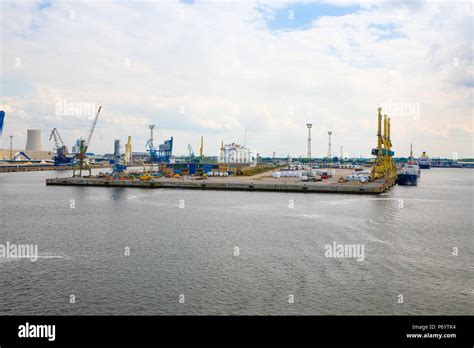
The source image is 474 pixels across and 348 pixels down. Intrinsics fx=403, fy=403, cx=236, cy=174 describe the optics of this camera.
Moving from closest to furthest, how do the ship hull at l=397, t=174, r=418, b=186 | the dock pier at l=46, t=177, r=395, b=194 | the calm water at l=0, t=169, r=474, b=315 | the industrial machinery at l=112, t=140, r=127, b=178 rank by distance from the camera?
the calm water at l=0, t=169, r=474, b=315 → the dock pier at l=46, t=177, r=395, b=194 → the industrial machinery at l=112, t=140, r=127, b=178 → the ship hull at l=397, t=174, r=418, b=186

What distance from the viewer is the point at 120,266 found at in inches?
1082

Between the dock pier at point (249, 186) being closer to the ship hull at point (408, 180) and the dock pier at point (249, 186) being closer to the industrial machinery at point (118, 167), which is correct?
the industrial machinery at point (118, 167)

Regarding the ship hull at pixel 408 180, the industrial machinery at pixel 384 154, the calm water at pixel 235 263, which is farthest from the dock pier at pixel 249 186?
the ship hull at pixel 408 180

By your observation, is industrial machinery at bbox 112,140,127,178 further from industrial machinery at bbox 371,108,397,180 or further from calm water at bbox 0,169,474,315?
industrial machinery at bbox 371,108,397,180

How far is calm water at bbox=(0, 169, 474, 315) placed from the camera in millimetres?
21266

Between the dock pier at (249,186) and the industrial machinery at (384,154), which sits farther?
the industrial machinery at (384,154)

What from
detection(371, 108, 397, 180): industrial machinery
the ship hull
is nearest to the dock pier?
detection(371, 108, 397, 180): industrial machinery

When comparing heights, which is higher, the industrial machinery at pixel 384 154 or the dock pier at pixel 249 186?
the industrial machinery at pixel 384 154

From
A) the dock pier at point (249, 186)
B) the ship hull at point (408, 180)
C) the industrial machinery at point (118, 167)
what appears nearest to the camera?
the dock pier at point (249, 186)

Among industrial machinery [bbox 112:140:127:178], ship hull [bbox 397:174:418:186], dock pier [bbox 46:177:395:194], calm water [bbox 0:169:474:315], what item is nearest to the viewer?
calm water [bbox 0:169:474:315]

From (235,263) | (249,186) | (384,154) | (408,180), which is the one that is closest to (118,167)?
(249,186)

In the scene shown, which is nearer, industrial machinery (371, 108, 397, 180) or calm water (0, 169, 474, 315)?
calm water (0, 169, 474, 315)

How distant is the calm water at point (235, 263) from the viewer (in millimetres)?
21266
